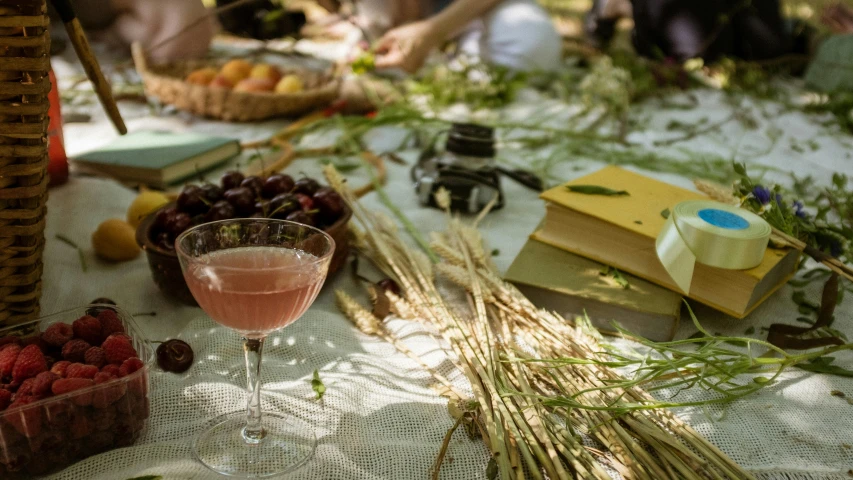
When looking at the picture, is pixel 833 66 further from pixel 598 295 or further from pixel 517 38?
pixel 598 295

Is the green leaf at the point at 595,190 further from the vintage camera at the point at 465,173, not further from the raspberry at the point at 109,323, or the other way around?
the raspberry at the point at 109,323

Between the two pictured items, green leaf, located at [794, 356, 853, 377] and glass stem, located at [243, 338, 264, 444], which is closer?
glass stem, located at [243, 338, 264, 444]

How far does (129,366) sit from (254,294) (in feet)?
0.78

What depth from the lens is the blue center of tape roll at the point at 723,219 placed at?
1396 mm

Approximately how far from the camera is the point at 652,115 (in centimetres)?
339

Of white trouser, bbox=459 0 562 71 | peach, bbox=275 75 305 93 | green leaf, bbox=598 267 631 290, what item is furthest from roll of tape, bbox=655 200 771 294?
white trouser, bbox=459 0 562 71

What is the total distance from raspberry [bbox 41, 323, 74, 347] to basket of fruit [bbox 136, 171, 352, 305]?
1.14 feet

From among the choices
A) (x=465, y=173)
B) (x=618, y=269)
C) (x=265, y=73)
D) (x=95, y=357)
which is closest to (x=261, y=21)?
(x=265, y=73)

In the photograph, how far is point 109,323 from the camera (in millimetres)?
1115

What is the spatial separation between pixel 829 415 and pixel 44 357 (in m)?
1.26

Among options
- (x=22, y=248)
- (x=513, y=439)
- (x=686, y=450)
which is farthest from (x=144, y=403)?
(x=686, y=450)

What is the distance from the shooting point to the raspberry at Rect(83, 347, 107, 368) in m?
1.04

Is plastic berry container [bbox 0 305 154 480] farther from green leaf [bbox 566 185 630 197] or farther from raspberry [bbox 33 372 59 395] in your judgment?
green leaf [bbox 566 185 630 197]

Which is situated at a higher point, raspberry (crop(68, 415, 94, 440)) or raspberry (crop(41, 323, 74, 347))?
raspberry (crop(41, 323, 74, 347))
